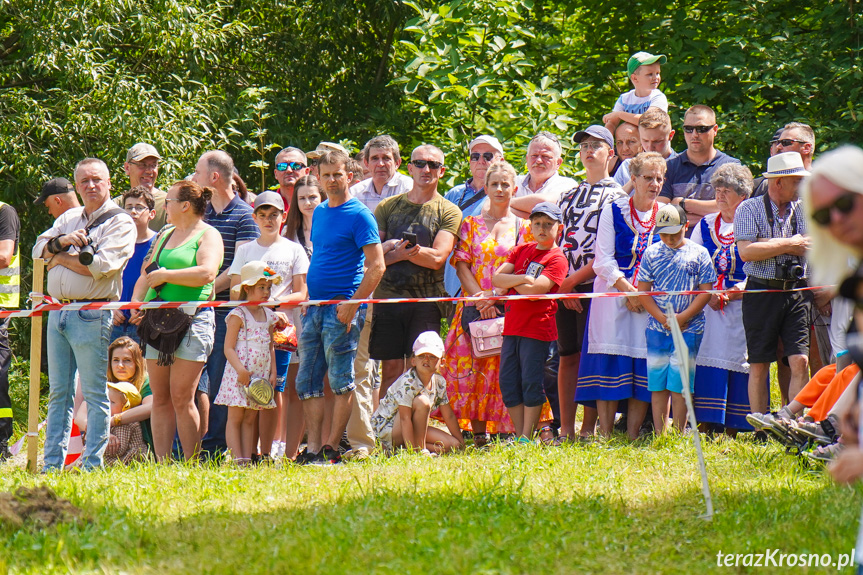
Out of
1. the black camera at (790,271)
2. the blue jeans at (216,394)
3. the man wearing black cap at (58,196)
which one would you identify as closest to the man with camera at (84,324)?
the blue jeans at (216,394)

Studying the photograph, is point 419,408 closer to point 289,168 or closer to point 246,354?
point 246,354

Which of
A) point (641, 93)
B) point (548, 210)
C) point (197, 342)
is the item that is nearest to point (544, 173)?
point (548, 210)

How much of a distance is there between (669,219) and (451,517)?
10.6ft

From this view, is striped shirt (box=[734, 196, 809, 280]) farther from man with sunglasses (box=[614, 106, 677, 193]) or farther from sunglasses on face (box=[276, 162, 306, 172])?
sunglasses on face (box=[276, 162, 306, 172])

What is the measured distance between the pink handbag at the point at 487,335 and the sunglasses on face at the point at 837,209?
4955mm

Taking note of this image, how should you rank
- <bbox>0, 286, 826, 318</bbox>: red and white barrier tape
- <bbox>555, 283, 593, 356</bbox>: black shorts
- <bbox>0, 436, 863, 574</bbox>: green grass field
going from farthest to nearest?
<bbox>555, 283, 593, 356</bbox>: black shorts, <bbox>0, 286, 826, 318</bbox>: red and white barrier tape, <bbox>0, 436, 863, 574</bbox>: green grass field

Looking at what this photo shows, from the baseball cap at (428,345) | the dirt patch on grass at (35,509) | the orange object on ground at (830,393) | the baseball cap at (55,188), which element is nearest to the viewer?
the dirt patch on grass at (35,509)

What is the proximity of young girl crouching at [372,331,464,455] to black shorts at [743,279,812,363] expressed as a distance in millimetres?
2361

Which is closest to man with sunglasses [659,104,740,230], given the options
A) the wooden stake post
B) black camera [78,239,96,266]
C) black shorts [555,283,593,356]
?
black shorts [555,283,593,356]

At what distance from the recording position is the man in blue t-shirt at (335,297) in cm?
736

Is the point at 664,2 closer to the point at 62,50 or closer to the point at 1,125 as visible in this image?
the point at 62,50

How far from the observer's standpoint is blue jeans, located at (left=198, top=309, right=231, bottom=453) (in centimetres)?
781

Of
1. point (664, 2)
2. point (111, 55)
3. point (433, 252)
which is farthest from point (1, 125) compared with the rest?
point (664, 2)

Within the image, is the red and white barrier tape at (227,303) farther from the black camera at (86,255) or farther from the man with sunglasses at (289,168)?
the man with sunglasses at (289,168)
